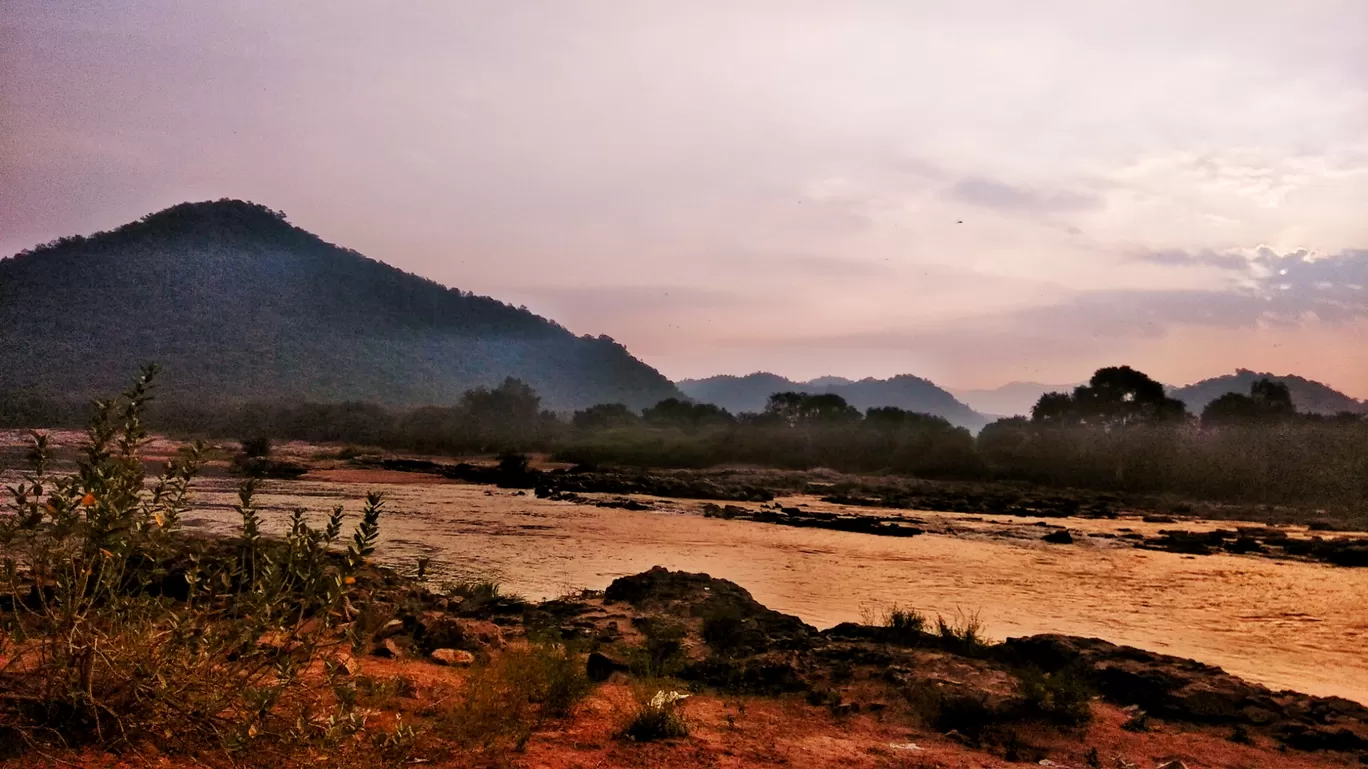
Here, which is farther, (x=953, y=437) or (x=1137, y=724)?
(x=953, y=437)

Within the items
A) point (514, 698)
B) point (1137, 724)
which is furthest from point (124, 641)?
point (1137, 724)

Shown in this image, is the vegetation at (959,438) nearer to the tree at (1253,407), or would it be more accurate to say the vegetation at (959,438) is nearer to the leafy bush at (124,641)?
the tree at (1253,407)

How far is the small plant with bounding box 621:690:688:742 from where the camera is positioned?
19.7 ft

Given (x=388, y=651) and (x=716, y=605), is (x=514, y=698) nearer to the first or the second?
(x=388, y=651)

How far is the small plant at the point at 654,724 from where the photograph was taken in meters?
5.99

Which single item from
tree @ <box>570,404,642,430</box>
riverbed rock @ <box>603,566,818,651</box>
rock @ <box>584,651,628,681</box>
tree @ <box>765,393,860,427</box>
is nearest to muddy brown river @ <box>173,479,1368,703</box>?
riverbed rock @ <box>603,566,818,651</box>

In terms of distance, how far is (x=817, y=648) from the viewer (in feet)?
31.7

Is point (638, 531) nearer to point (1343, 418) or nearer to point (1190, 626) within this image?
point (1190, 626)

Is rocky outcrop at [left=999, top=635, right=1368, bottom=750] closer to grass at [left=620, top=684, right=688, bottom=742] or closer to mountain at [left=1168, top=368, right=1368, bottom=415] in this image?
grass at [left=620, top=684, right=688, bottom=742]

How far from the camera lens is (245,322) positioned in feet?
331

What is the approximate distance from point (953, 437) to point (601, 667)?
2441 inches

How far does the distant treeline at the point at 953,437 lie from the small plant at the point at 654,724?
49848 millimetres

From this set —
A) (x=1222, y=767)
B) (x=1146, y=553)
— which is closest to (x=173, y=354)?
(x=1146, y=553)

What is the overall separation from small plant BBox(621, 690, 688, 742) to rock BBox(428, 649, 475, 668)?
2.39 meters
